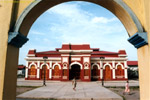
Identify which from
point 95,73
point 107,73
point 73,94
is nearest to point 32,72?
point 95,73

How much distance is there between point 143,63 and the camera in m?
3.13

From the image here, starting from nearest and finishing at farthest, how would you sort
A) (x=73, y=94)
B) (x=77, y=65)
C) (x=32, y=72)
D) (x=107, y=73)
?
(x=73, y=94)
(x=77, y=65)
(x=107, y=73)
(x=32, y=72)

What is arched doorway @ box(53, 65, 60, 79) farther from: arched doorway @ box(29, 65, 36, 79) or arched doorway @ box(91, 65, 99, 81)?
arched doorway @ box(91, 65, 99, 81)

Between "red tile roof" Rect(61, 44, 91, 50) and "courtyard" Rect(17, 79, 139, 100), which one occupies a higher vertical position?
"red tile roof" Rect(61, 44, 91, 50)

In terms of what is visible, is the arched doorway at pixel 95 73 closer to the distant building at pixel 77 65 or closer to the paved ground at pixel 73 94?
the distant building at pixel 77 65

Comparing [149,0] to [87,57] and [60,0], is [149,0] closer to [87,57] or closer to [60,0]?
[60,0]

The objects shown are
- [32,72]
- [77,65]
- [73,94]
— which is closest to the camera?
[73,94]

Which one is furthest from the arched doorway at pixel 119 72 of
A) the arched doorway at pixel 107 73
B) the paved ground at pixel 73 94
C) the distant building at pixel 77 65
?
the paved ground at pixel 73 94

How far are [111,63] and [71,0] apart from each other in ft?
69.4

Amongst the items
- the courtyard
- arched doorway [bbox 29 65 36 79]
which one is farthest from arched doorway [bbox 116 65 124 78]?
arched doorway [bbox 29 65 36 79]

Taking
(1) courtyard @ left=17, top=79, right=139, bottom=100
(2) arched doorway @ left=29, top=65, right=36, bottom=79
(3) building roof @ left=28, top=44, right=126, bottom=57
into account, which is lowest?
(1) courtyard @ left=17, top=79, right=139, bottom=100

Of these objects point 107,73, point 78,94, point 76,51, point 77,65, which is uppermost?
point 76,51

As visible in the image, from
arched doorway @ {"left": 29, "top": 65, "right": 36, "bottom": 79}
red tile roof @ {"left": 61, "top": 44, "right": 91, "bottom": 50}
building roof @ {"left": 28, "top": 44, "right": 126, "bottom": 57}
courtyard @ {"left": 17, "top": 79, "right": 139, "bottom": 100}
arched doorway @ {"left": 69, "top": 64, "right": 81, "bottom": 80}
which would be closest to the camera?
courtyard @ {"left": 17, "top": 79, "right": 139, "bottom": 100}

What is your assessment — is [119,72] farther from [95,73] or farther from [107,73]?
[95,73]
